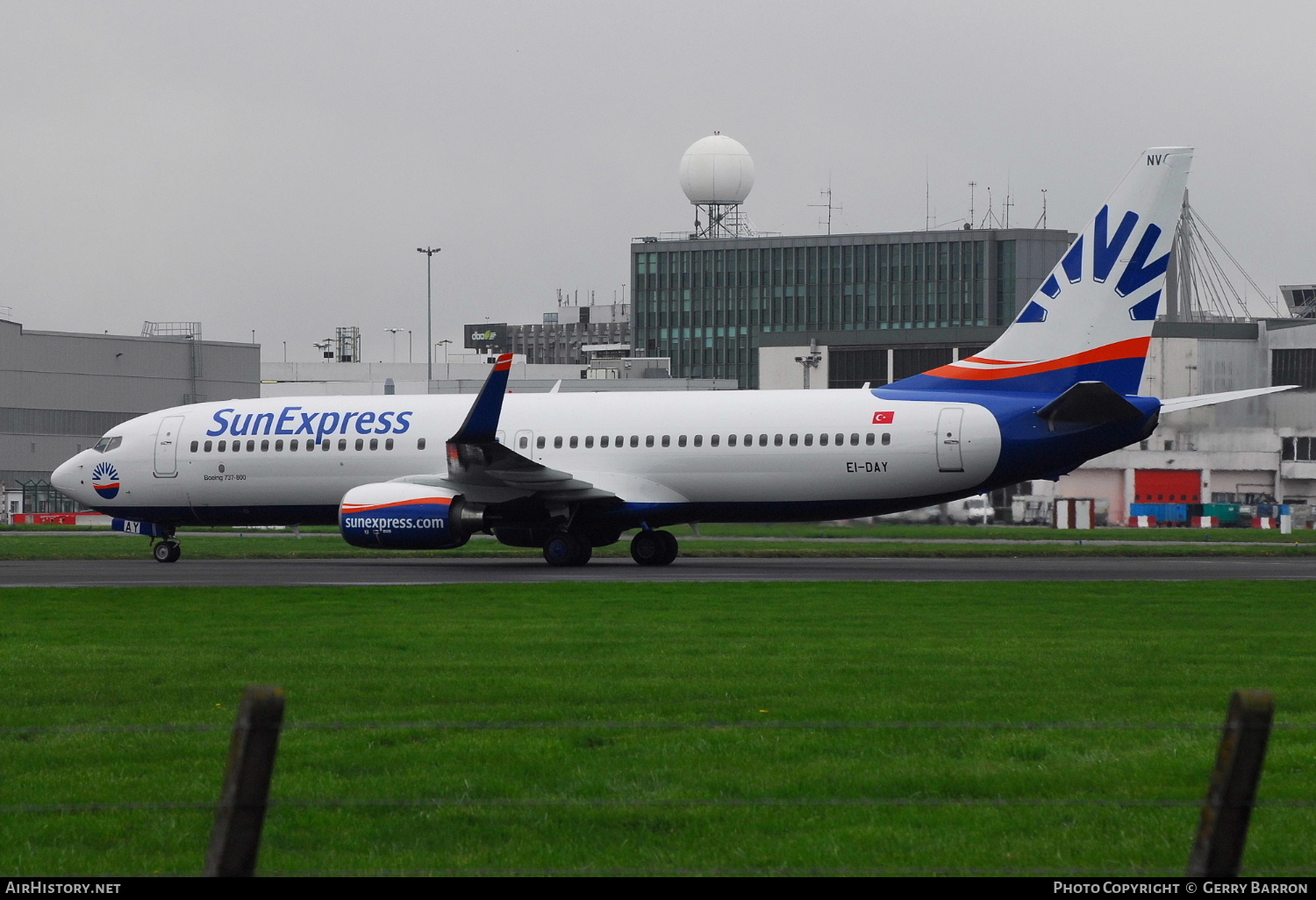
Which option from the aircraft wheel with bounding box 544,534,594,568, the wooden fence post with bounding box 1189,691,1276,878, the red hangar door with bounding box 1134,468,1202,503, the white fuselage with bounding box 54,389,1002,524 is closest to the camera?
the wooden fence post with bounding box 1189,691,1276,878

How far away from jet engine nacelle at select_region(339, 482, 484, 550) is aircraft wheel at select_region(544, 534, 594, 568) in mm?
2015

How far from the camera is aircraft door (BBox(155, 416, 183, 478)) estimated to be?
123 feet

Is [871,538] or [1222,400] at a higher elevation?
[1222,400]

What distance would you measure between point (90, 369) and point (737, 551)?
5778 centimetres

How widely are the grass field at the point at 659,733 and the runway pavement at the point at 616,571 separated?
6.83 meters

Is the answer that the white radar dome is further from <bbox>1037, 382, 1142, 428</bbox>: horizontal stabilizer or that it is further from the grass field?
the grass field

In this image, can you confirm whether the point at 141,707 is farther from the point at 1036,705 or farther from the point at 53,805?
the point at 1036,705

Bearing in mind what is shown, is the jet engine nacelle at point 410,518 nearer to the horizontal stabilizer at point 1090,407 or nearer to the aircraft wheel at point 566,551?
the aircraft wheel at point 566,551

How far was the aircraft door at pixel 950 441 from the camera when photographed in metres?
31.9

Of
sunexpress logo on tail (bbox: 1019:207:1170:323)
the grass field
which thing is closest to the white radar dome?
sunexpress logo on tail (bbox: 1019:207:1170:323)

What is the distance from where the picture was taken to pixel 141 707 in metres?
13.1

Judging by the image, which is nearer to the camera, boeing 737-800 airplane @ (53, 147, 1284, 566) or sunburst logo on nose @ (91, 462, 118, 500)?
boeing 737-800 airplane @ (53, 147, 1284, 566)

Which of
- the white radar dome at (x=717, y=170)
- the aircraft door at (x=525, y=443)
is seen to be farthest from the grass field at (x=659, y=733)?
the white radar dome at (x=717, y=170)
